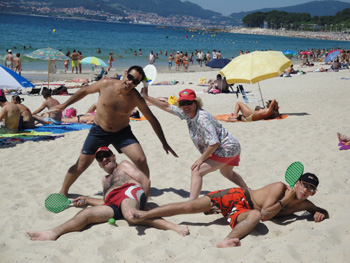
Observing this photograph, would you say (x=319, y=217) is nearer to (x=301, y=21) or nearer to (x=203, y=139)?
(x=203, y=139)

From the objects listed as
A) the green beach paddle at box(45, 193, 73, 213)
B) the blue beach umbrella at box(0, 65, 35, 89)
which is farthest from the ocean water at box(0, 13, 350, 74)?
the green beach paddle at box(45, 193, 73, 213)

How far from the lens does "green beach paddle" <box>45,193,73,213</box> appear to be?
4070 millimetres

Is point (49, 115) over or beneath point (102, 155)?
beneath

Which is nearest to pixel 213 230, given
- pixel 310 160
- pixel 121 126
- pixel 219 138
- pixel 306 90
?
pixel 219 138

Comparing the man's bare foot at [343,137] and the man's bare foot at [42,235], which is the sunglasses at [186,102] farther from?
the man's bare foot at [343,137]

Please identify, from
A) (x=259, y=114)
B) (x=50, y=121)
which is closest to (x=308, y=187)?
(x=259, y=114)

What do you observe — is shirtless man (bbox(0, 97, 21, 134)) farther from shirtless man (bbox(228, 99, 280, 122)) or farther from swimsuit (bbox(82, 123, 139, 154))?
shirtless man (bbox(228, 99, 280, 122))

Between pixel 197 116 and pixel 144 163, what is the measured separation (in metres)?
→ 0.90

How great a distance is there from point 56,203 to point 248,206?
2.14m

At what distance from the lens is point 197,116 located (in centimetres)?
379

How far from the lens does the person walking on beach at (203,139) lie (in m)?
3.74

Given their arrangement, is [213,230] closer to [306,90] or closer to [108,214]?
[108,214]

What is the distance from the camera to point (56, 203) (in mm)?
4117

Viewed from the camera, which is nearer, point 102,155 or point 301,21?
point 102,155
